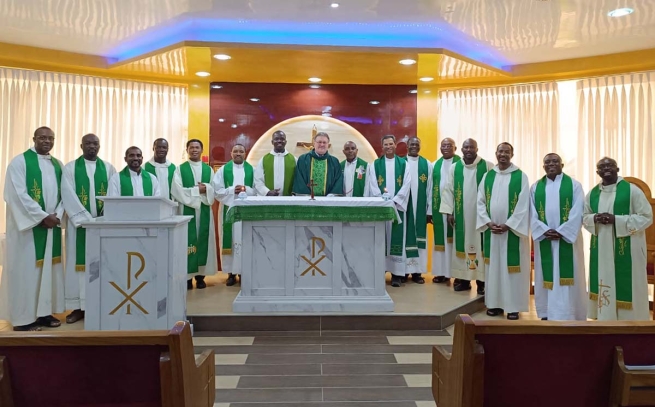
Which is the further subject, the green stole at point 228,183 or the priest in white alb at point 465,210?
the green stole at point 228,183

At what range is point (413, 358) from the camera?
4418 millimetres

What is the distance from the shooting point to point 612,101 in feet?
27.6

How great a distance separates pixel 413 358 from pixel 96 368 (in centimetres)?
318

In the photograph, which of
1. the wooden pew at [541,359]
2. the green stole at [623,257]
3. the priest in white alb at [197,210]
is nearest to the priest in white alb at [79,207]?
the priest in white alb at [197,210]

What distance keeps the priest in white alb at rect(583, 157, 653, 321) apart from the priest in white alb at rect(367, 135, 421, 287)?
222 cm

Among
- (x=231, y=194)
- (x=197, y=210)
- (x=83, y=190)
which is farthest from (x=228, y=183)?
(x=83, y=190)

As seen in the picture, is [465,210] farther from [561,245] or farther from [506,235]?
[561,245]

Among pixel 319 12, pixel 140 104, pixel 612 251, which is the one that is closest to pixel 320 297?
pixel 612 251

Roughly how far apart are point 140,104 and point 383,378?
6.96 metres

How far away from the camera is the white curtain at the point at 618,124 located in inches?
320

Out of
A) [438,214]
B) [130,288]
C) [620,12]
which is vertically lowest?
[130,288]

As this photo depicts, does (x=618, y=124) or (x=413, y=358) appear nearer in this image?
(x=413, y=358)

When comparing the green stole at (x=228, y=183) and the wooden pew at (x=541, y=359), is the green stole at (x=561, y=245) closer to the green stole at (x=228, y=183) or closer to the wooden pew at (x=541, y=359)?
the green stole at (x=228, y=183)

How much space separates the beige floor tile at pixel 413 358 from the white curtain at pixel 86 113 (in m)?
6.14
